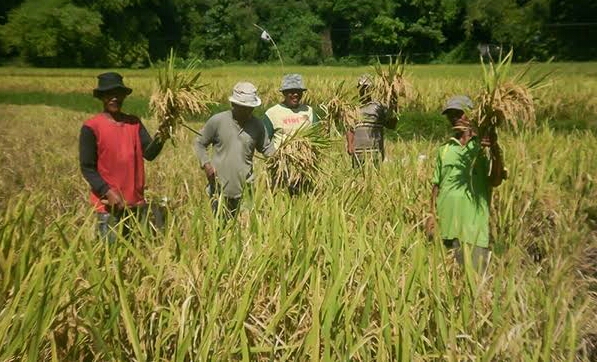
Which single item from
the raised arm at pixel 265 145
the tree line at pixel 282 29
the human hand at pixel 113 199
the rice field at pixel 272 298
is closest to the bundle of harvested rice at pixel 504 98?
the rice field at pixel 272 298

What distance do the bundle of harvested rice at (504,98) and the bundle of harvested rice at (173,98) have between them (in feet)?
4.80

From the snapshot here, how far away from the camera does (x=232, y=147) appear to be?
4219mm

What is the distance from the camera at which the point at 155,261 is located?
253 cm

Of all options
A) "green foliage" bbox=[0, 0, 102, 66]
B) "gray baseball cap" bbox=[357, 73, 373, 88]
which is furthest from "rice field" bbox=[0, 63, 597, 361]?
"green foliage" bbox=[0, 0, 102, 66]

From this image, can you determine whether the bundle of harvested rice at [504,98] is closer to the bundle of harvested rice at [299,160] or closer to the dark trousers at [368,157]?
the bundle of harvested rice at [299,160]

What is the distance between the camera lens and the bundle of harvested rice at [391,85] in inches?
191

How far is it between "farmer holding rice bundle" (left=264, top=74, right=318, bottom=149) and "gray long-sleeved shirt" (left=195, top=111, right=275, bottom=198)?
0.23 metres

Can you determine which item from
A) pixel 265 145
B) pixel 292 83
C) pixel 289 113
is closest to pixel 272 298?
pixel 265 145

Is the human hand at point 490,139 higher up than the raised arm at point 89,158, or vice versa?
the human hand at point 490,139

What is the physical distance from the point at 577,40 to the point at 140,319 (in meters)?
29.0

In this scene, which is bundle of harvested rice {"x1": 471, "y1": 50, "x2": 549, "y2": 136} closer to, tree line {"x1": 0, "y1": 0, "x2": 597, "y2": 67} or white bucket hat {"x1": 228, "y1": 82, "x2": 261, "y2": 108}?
white bucket hat {"x1": 228, "y1": 82, "x2": 261, "y2": 108}

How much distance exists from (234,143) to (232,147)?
28mm

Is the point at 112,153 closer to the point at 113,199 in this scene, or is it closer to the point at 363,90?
the point at 113,199

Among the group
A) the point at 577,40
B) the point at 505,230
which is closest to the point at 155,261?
the point at 505,230
